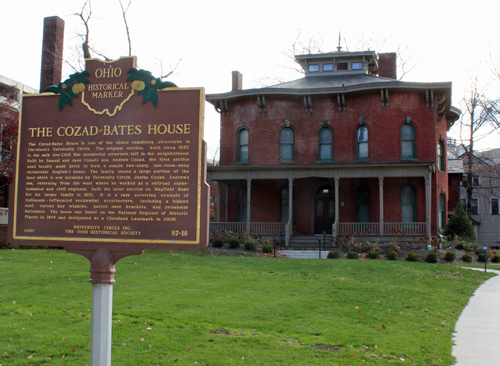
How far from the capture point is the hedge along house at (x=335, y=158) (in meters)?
27.1

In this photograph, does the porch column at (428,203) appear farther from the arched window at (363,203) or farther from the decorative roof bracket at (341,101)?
the decorative roof bracket at (341,101)

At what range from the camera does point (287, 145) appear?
98.1 ft

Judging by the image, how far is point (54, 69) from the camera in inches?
391

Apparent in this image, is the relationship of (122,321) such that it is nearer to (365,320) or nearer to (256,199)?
(365,320)

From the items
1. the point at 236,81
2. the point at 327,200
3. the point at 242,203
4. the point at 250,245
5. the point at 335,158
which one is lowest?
the point at 250,245

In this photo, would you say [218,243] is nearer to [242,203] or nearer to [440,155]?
[242,203]

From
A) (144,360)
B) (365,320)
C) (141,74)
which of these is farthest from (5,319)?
(365,320)

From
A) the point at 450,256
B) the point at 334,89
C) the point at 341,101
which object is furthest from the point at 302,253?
the point at 334,89

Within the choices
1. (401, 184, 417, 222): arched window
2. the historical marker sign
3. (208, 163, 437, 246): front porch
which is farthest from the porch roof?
the historical marker sign

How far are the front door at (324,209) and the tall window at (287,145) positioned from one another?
267 cm

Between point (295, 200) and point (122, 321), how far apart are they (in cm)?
2111

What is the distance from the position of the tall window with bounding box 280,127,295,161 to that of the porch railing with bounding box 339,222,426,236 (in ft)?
17.1

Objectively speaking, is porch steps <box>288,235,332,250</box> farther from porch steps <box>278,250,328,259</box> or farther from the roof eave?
the roof eave

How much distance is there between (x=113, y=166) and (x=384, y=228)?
76.5ft
